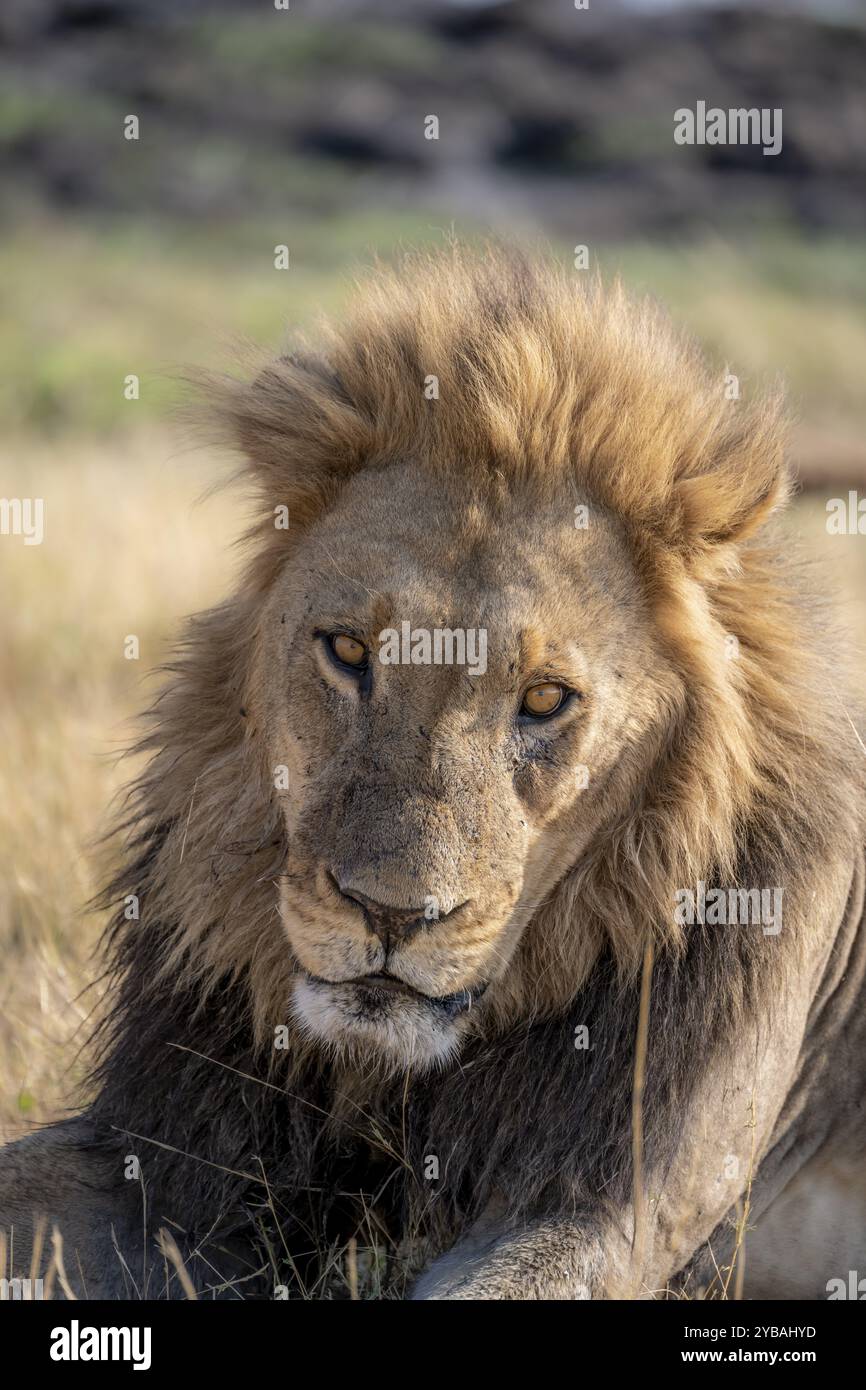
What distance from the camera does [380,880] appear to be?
9.64ft

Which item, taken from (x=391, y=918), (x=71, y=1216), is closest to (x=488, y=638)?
(x=391, y=918)

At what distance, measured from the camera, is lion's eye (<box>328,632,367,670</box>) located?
3184mm

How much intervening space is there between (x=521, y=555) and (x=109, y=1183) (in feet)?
5.32

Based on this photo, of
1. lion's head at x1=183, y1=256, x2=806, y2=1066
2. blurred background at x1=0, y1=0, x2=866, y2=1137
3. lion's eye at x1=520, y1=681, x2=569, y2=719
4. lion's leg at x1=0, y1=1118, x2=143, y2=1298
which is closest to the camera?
lion's head at x1=183, y1=256, x2=806, y2=1066

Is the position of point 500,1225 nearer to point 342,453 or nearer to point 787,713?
point 787,713

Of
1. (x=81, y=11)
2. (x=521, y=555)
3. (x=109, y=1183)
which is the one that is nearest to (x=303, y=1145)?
(x=109, y=1183)

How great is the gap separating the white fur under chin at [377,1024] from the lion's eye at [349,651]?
60 cm

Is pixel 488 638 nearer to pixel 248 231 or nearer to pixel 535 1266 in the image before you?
pixel 535 1266

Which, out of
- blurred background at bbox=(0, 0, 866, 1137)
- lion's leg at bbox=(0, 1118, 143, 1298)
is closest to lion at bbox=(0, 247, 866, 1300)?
lion's leg at bbox=(0, 1118, 143, 1298)

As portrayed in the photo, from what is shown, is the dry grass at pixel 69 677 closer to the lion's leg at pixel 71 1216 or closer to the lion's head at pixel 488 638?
the lion's leg at pixel 71 1216

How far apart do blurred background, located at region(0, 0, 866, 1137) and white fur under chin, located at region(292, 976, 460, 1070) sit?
1251 mm

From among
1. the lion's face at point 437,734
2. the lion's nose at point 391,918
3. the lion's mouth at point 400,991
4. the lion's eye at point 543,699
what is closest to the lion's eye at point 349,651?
the lion's face at point 437,734

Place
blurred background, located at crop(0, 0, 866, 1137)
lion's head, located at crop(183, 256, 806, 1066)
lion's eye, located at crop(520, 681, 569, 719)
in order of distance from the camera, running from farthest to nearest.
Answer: blurred background, located at crop(0, 0, 866, 1137), lion's eye, located at crop(520, 681, 569, 719), lion's head, located at crop(183, 256, 806, 1066)

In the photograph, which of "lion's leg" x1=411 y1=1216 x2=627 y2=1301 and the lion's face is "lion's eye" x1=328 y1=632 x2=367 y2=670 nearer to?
the lion's face
